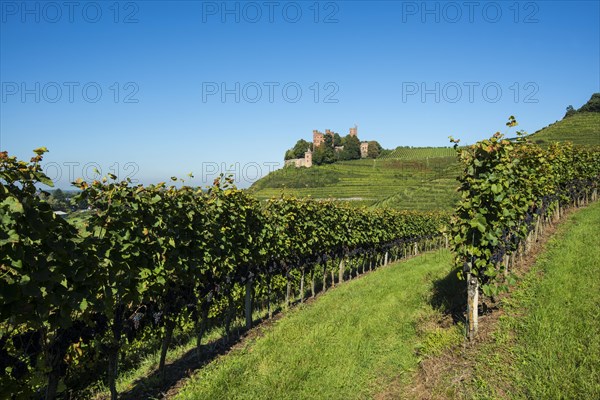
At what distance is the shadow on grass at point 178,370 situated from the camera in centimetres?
688

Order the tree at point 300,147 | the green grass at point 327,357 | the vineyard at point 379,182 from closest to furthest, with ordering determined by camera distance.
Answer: the green grass at point 327,357, the vineyard at point 379,182, the tree at point 300,147

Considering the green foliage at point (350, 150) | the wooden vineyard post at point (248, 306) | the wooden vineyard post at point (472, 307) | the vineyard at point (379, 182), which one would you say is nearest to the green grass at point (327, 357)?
the wooden vineyard post at point (472, 307)

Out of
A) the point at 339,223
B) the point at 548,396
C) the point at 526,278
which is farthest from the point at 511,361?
the point at 339,223

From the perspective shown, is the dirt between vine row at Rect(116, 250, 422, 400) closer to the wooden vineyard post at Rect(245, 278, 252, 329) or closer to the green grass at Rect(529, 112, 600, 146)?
the wooden vineyard post at Rect(245, 278, 252, 329)

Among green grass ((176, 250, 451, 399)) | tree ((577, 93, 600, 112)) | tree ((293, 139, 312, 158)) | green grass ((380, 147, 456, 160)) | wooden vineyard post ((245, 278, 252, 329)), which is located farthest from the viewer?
tree ((293, 139, 312, 158))

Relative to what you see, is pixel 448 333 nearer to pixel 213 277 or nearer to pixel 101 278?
pixel 213 277

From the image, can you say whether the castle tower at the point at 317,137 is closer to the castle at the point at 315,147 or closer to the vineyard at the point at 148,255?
the castle at the point at 315,147

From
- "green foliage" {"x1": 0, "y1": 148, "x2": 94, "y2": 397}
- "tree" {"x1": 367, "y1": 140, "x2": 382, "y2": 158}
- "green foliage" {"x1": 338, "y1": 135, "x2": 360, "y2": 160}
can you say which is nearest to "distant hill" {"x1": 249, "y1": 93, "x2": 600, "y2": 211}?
"tree" {"x1": 367, "y1": 140, "x2": 382, "y2": 158}

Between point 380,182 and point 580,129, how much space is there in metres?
44.4

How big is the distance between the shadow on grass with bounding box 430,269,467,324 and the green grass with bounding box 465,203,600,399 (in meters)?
1.13

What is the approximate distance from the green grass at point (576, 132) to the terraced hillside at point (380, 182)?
60.9 feet

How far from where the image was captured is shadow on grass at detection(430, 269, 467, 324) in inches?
342

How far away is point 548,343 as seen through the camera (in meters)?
5.89

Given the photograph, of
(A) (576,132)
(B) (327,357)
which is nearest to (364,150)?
(A) (576,132)
